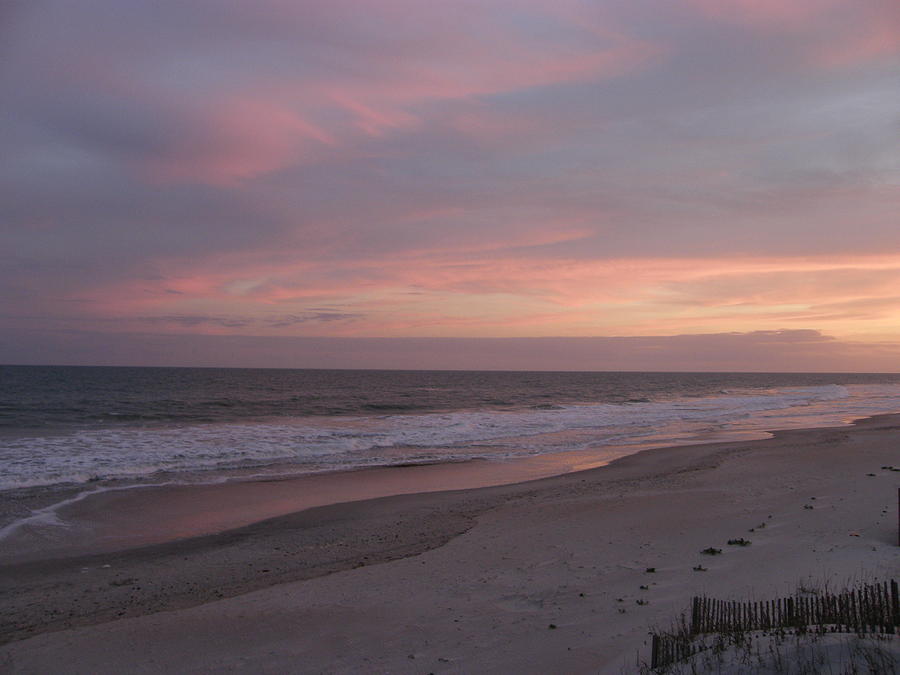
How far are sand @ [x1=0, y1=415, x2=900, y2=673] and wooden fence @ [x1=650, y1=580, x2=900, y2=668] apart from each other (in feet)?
2.18

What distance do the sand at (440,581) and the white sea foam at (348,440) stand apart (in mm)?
8510

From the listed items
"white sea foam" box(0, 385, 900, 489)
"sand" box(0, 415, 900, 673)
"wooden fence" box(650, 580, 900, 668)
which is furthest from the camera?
"white sea foam" box(0, 385, 900, 489)

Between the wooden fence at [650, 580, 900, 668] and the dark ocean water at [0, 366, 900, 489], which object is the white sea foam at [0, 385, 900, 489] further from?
the wooden fence at [650, 580, 900, 668]

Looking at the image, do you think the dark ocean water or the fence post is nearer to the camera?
the fence post

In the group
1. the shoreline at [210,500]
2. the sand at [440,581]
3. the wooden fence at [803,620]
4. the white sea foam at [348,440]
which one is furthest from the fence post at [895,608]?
the white sea foam at [348,440]

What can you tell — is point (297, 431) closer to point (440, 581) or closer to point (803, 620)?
point (440, 581)

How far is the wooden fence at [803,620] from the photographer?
17.1 ft

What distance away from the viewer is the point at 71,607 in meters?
8.59

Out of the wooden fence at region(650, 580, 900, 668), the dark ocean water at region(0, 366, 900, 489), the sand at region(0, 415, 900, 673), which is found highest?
the wooden fence at region(650, 580, 900, 668)

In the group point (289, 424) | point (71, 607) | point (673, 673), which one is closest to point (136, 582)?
point (71, 607)

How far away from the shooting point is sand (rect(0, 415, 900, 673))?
6949mm

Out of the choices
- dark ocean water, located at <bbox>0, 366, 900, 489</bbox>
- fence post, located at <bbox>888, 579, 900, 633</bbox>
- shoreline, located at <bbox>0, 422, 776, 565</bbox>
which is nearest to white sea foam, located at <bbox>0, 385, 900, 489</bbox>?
dark ocean water, located at <bbox>0, 366, 900, 489</bbox>

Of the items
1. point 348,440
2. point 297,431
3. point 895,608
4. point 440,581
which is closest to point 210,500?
point 440,581

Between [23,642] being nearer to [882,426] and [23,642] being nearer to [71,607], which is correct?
[71,607]
